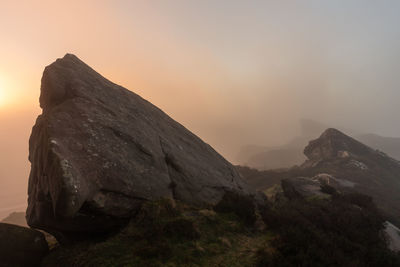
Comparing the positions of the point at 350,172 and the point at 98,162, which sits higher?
the point at 98,162

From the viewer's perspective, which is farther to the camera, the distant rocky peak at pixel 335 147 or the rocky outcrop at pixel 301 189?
the distant rocky peak at pixel 335 147

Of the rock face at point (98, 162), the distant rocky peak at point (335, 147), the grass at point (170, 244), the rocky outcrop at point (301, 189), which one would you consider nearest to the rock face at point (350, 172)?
the distant rocky peak at point (335, 147)

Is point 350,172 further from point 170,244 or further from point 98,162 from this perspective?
point 98,162

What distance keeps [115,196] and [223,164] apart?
39.2ft

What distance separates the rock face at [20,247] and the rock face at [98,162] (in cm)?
58

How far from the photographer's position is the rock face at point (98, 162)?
8.06m

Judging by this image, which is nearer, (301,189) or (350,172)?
(301,189)

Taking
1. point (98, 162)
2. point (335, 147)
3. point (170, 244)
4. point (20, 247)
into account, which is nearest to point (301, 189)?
point (170, 244)

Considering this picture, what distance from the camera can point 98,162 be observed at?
925cm

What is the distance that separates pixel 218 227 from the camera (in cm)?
1080

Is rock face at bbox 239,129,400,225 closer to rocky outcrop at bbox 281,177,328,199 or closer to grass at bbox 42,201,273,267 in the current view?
rocky outcrop at bbox 281,177,328,199

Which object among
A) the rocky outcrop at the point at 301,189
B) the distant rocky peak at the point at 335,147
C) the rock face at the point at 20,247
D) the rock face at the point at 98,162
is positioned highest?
the distant rocky peak at the point at 335,147

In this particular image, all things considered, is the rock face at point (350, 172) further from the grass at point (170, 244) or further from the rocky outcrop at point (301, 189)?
the grass at point (170, 244)

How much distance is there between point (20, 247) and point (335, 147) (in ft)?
187
